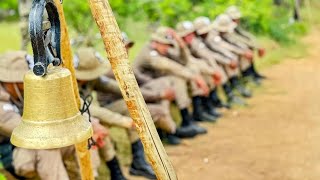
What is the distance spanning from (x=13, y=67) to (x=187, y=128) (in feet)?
11.5

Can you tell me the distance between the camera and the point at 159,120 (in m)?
6.99

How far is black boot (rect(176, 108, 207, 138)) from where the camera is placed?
7.93 meters

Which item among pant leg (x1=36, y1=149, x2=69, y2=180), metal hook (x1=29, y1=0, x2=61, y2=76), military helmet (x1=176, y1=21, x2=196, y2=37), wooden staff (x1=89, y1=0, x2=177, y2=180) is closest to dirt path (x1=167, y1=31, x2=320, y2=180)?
military helmet (x1=176, y1=21, x2=196, y2=37)

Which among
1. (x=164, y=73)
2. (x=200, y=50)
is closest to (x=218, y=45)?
(x=200, y=50)

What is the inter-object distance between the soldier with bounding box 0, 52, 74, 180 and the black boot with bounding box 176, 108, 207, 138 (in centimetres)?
309

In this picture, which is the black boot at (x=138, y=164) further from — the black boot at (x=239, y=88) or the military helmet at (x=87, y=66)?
the black boot at (x=239, y=88)

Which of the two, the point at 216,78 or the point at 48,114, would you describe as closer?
the point at 48,114

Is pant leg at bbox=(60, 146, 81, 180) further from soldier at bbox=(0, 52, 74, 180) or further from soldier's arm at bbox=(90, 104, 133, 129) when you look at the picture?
soldier's arm at bbox=(90, 104, 133, 129)

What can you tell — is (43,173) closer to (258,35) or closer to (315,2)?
(258,35)

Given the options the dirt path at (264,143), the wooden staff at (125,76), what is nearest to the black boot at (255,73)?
the dirt path at (264,143)

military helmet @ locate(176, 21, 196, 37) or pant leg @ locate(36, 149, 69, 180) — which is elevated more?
pant leg @ locate(36, 149, 69, 180)

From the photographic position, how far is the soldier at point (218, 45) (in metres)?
9.37

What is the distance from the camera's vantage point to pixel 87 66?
5926 mm

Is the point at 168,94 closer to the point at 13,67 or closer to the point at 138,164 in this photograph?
the point at 138,164
